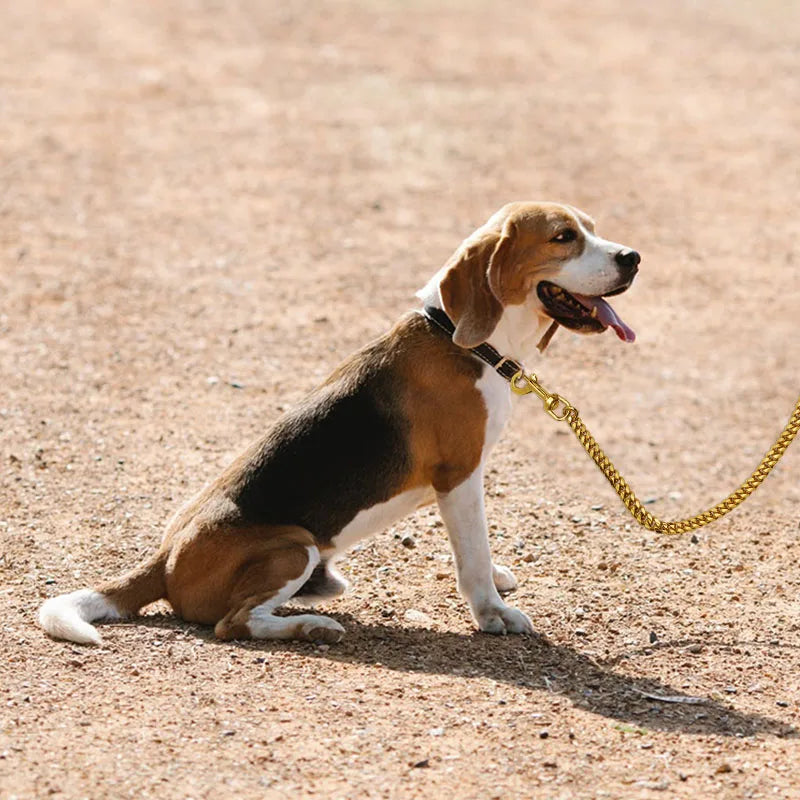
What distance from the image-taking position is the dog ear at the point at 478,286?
6.68m

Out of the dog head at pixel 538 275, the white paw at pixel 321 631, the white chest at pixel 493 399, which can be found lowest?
the white paw at pixel 321 631

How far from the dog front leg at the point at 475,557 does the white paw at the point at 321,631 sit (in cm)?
65

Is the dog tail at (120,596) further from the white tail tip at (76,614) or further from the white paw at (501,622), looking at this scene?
the white paw at (501,622)

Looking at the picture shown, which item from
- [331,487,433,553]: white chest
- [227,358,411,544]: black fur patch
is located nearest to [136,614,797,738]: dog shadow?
[331,487,433,553]: white chest

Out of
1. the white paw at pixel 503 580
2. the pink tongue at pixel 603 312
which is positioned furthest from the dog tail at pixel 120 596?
the pink tongue at pixel 603 312

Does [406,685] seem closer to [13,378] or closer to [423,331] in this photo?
[423,331]

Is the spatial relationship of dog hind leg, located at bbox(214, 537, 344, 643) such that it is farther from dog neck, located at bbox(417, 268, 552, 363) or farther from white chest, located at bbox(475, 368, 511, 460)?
dog neck, located at bbox(417, 268, 552, 363)

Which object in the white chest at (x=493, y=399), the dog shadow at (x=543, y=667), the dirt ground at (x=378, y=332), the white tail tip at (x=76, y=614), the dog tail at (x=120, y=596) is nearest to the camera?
the dirt ground at (x=378, y=332)

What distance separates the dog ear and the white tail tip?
1974 mm

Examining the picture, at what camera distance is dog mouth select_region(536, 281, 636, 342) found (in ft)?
22.1

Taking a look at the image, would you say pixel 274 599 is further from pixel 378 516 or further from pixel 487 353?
pixel 487 353

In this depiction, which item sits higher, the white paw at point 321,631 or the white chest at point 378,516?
the white chest at point 378,516

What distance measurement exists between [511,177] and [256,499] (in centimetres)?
968

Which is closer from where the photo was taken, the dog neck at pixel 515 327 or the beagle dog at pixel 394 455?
the beagle dog at pixel 394 455
